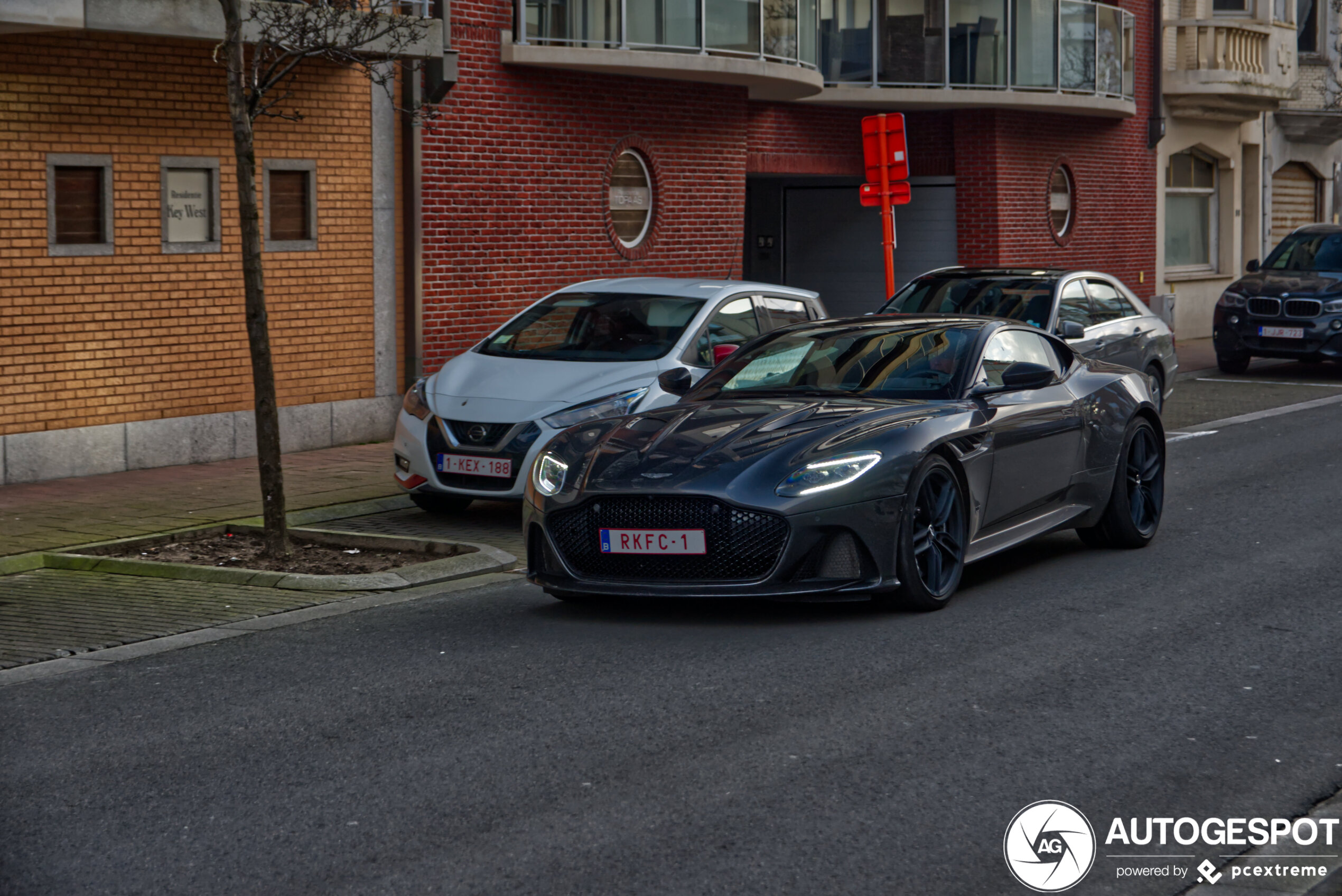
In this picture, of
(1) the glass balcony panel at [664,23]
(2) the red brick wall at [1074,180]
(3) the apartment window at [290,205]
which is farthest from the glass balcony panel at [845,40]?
(3) the apartment window at [290,205]

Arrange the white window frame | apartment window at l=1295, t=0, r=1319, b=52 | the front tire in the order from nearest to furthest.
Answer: the front tire → the white window frame → apartment window at l=1295, t=0, r=1319, b=52

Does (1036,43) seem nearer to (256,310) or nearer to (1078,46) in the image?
(1078,46)

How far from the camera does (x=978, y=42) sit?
80.0 ft

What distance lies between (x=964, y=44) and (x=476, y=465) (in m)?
15.5

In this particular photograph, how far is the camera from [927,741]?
18.9 feet

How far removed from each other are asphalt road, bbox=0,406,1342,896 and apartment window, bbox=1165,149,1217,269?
77.4ft

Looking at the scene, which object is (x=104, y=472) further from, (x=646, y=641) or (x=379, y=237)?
(x=646, y=641)

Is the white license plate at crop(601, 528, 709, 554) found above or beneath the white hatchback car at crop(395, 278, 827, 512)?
beneath

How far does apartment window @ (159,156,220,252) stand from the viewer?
14391 mm

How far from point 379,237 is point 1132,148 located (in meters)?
16.6

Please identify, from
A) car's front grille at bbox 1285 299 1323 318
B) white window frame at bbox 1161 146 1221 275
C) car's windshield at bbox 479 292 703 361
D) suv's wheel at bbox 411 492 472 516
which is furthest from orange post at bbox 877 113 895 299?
white window frame at bbox 1161 146 1221 275

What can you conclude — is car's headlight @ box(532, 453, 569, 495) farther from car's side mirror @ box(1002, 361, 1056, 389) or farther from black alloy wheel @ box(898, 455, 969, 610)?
car's side mirror @ box(1002, 361, 1056, 389)

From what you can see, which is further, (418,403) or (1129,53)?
(1129,53)

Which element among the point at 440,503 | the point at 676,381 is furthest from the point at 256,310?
the point at 676,381
